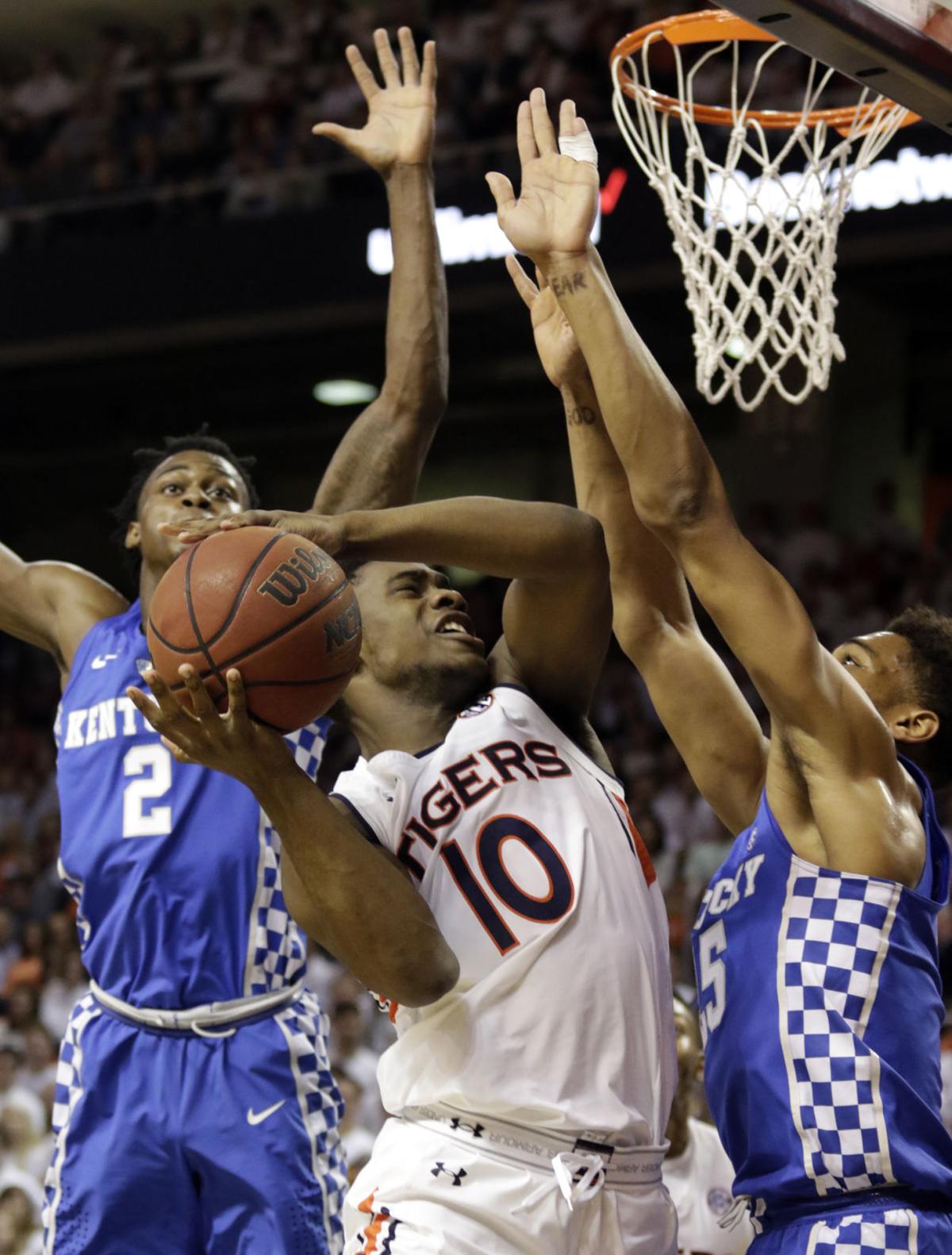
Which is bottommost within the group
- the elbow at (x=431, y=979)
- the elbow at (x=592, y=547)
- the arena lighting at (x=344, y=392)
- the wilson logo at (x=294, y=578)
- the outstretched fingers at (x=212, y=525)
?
the elbow at (x=431, y=979)

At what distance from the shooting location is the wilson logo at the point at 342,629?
2598 mm

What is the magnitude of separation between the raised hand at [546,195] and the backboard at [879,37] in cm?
42

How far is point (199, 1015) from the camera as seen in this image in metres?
3.54

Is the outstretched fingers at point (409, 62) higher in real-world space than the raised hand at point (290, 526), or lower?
higher

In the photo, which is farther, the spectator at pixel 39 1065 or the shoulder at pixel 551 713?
the spectator at pixel 39 1065

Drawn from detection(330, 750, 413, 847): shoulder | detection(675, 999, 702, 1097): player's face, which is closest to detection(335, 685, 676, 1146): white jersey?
detection(330, 750, 413, 847): shoulder

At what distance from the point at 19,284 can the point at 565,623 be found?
1014 centimetres

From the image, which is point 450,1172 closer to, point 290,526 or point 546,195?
point 290,526

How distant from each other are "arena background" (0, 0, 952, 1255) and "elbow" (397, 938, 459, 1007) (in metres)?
5.36

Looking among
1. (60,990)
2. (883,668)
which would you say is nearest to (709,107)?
(883,668)

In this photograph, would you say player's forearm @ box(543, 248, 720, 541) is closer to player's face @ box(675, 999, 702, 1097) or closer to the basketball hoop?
→ the basketball hoop

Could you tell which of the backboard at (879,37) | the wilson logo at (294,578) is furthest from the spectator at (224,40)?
the wilson logo at (294,578)

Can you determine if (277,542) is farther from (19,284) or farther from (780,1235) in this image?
(19,284)

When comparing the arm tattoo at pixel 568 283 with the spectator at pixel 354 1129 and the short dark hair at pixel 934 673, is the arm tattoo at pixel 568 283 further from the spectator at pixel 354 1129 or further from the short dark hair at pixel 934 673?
the spectator at pixel 354 1129
